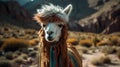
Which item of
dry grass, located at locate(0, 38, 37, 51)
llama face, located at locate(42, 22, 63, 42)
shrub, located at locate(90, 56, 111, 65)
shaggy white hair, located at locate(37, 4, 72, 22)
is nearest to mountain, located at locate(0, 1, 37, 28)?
dry grass, located at locate(0, 38, 37, 51)

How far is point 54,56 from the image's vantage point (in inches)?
232

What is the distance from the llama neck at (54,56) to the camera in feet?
19.3

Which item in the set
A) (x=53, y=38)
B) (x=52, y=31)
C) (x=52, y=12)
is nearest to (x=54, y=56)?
(x=53, y=38)

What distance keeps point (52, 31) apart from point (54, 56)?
0.52 metres

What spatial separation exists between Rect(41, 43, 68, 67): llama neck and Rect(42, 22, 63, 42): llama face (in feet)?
0.60

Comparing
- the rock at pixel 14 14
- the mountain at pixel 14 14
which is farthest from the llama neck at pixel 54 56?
the rock at pixel 14 14

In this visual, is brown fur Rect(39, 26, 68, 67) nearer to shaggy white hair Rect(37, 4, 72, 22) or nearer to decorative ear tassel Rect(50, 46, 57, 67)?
decorative ear tassel Rect(50, 46, 57, 67)

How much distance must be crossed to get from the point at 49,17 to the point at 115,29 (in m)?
82.7

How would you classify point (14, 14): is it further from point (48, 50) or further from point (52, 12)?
point (48, 50)

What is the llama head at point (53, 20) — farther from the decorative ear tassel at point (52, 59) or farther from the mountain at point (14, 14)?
the mountain at point (14, 14)

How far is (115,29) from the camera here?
285ft

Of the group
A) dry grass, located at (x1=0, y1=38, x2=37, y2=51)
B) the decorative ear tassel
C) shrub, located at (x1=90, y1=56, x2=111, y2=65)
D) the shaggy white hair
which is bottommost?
shrub, located at (x1=90, y1=56, x2=111, y2=65)

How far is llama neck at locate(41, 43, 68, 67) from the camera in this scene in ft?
19.3

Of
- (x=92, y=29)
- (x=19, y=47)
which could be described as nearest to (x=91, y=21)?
(x=92, y=29)
